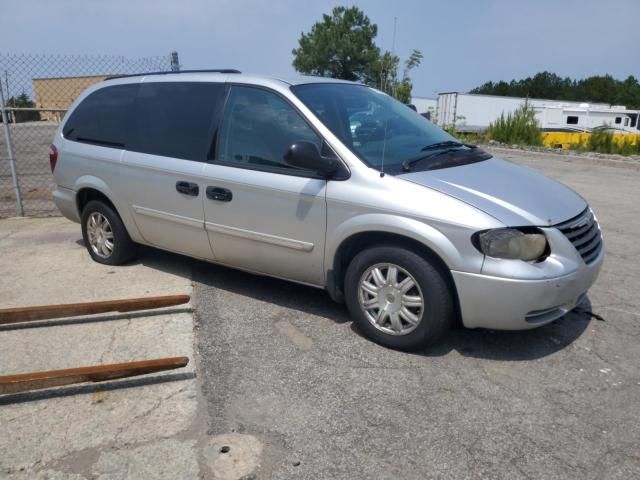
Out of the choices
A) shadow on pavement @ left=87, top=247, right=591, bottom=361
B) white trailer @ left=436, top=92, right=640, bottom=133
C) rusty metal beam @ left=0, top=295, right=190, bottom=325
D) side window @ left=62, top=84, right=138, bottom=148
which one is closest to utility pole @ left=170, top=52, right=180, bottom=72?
side window @ left=62, top=84, right=138, bottom=148

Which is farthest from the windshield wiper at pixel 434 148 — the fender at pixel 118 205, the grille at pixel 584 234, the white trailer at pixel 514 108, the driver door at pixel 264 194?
the white trailer at pixel 514 108

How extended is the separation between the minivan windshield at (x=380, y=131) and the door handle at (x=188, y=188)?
110 centimetres

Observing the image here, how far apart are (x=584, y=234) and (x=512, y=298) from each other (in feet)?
2.74

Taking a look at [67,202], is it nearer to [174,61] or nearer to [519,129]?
[174,61]

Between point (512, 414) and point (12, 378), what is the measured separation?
2748 millimetres

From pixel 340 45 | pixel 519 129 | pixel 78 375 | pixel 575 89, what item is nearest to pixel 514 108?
pixel 519 129

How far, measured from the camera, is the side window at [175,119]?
4.53 meters

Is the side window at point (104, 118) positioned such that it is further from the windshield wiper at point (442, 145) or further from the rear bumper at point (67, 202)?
the windshield wiper at point (442, 145)

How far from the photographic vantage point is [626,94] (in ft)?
324

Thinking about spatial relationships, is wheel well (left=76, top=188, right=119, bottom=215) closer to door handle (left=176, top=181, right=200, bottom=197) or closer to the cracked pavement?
the cracked pavement

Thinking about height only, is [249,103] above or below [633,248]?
above

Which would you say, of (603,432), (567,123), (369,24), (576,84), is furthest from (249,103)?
(576,84)

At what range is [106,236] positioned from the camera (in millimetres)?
5516

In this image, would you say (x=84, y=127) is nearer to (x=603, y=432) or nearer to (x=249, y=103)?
(x=249, y=103)
